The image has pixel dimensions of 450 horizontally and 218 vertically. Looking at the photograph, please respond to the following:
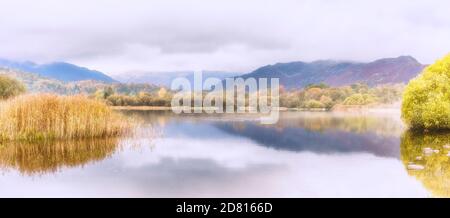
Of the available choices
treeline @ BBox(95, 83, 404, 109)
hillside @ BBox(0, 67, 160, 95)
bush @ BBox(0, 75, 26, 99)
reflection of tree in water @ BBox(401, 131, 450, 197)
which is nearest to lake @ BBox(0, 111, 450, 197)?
reflection of tree in water @ BBox(401, 131, 450, 197)

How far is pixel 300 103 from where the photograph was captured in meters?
40.4

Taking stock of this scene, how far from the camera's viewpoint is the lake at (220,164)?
28.5 feet

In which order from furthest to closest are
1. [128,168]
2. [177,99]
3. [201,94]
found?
[177,99] < [201,94] < [128,168]

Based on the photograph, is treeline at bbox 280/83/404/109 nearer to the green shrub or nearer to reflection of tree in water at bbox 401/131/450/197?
the green shrub

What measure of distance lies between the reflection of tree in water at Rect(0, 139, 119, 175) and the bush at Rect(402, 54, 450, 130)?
39.1 ft

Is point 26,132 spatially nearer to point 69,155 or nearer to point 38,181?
point 69,155

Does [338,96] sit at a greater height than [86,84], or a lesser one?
lesser

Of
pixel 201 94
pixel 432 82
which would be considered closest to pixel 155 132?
pixel 432 82

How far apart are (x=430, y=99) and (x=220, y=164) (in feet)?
33.2

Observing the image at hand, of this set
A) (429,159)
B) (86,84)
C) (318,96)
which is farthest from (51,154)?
(86,84)

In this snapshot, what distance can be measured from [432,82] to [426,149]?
5893 millimetres

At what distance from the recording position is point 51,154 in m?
12.0

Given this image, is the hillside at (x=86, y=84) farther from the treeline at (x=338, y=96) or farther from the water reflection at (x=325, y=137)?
the water reflection at (x=325, y=137)

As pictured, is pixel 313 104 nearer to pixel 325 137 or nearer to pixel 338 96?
pixel 338 96
